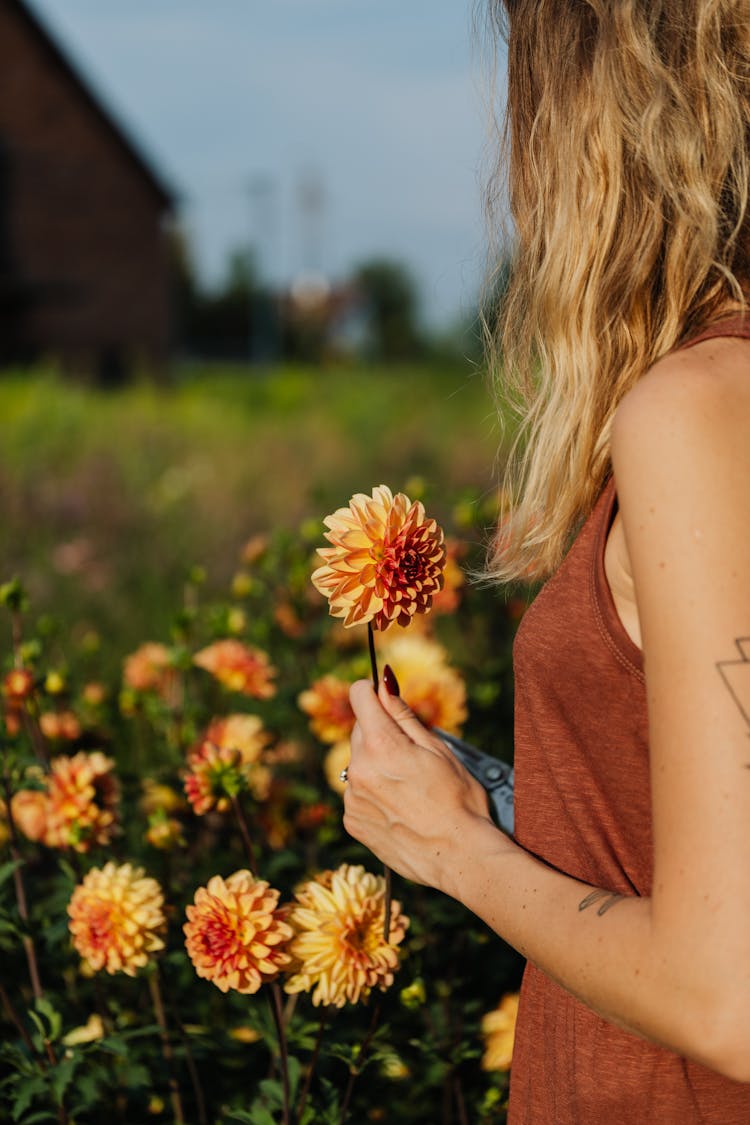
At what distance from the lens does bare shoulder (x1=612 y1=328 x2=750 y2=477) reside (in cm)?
85

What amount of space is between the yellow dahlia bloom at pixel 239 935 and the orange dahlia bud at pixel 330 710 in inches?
33.4

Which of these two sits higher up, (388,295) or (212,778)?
(212,778)

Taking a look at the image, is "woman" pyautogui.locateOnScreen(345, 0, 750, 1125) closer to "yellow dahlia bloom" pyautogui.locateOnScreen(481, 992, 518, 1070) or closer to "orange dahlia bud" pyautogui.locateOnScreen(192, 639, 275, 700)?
"yellow dahlia bloom" pyautogui.locateOnScreen(481, 992, 518, 1070)

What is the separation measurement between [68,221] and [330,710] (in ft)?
63.9

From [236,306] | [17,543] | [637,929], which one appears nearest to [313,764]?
[637,929]

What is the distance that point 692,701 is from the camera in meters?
0.85

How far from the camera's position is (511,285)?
4.50ft

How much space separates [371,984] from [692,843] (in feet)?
1.87

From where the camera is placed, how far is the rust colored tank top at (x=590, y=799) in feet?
3.34

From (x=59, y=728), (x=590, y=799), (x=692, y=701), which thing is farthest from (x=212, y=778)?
(x=692, y=701)

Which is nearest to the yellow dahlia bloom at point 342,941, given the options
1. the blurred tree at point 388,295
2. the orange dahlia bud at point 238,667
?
the orange dahlia bud at point 238,667

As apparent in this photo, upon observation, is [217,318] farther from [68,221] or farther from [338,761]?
[338,761]

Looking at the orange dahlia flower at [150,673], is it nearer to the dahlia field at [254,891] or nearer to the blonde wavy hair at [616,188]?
the dahlia field at [254,891]

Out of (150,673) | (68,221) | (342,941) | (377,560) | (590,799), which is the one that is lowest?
(68,221)
